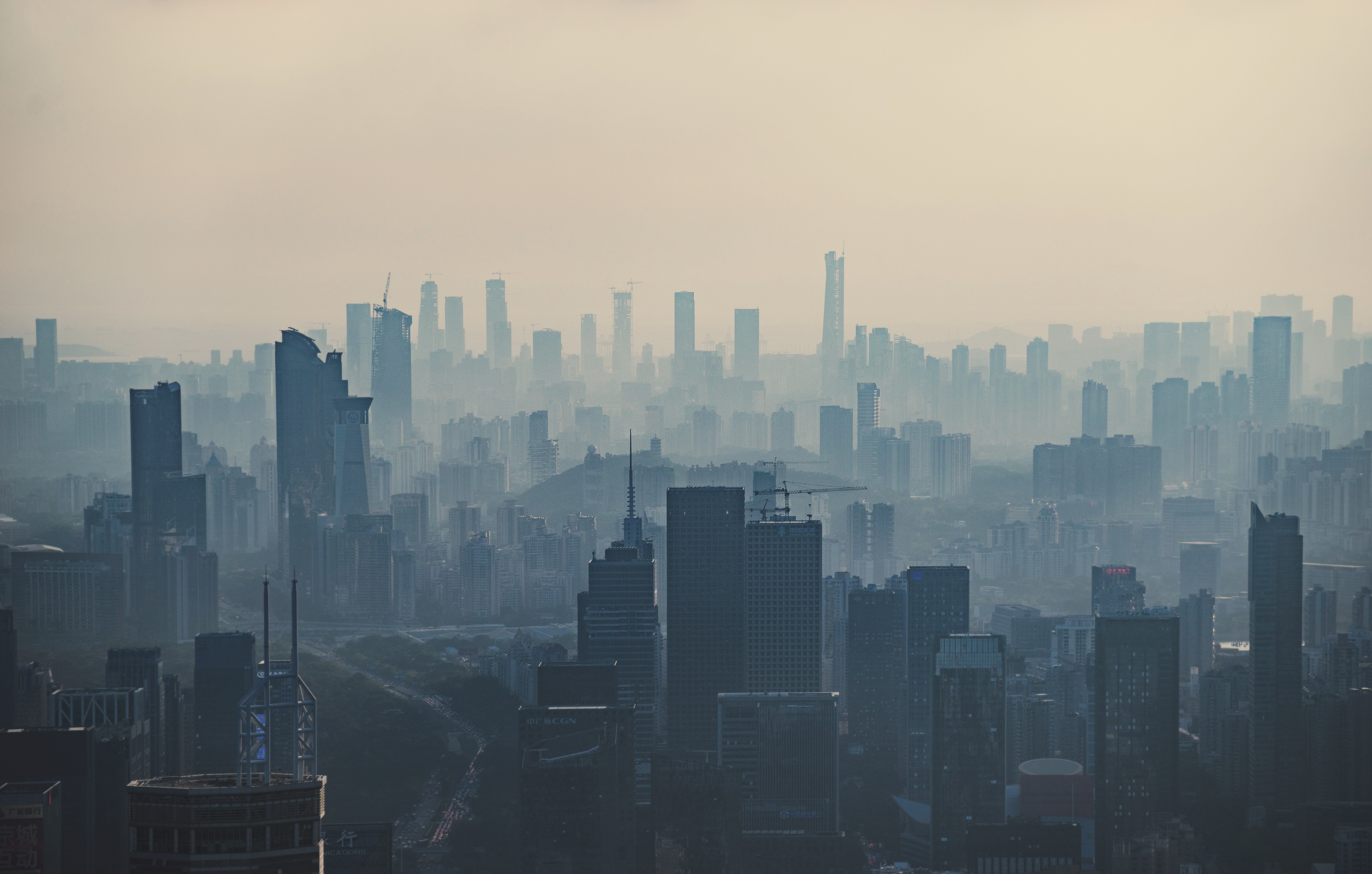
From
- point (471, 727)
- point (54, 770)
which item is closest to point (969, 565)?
point (471, 727)

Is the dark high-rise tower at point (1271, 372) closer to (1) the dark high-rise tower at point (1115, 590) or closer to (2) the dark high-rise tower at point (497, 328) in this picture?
(1) the dark high-rise tower at point (1115, 590)

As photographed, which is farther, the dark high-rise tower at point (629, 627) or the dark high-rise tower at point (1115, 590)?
the dark high-rise tower at point (1115, 590)

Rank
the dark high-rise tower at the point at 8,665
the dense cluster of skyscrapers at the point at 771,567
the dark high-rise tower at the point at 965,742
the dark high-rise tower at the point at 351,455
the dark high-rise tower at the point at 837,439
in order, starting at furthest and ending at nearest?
the dark high-rise tower at the point at 837,439
the dark high-rise tower at the point at 351,455
the dark high-rise tower at the point at 965,742
the dense cluster of skyscrapers at the point at 771,567
the dark high-rise tower at the point at 8,665

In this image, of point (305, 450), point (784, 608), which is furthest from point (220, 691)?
point (305, 450)

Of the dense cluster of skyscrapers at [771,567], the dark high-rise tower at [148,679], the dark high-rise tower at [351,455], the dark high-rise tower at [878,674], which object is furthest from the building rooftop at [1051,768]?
the dark high-rise tower at [351,455]

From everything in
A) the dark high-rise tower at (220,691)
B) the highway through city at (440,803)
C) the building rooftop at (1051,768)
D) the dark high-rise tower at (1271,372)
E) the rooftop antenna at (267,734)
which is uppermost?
the dark high-rise tower at (1271,372)

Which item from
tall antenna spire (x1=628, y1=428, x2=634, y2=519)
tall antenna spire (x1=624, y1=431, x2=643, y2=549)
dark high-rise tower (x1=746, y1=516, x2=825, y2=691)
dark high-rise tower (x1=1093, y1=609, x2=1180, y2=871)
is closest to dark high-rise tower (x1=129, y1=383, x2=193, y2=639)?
tall antenna spire (x1=624, y1=431, x2=643, y2=549)

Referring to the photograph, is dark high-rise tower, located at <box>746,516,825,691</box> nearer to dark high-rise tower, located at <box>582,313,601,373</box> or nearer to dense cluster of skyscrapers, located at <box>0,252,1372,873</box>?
dense cluster of skyscrapers, located at <box>0,252,1372,873</box>

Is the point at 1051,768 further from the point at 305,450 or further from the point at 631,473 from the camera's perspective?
the point at 305,450
